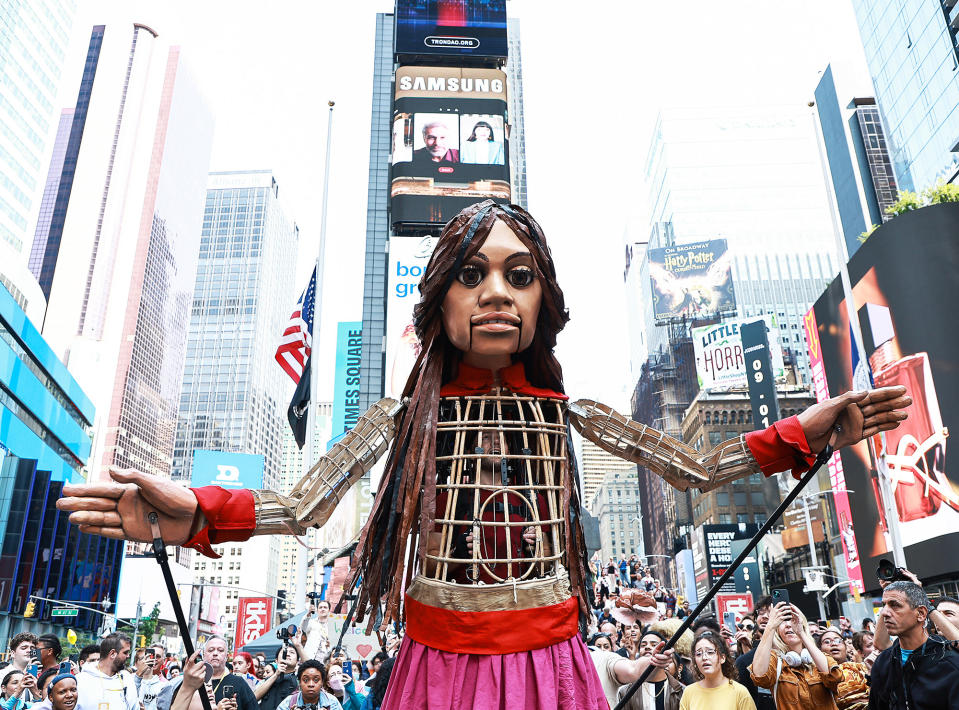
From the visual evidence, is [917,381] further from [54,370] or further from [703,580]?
[54,370]

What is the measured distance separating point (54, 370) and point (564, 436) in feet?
135

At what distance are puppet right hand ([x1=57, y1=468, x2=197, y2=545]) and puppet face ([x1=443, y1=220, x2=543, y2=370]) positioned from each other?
112 cm

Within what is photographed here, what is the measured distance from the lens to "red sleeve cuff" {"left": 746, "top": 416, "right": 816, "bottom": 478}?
2.67 metres

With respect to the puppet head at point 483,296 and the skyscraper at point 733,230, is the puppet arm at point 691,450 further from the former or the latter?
the skyscraper at point 733,230

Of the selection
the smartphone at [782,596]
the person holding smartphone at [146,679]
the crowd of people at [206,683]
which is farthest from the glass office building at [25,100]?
the smartphone at [782,596]

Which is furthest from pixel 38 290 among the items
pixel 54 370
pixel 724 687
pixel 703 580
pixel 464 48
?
pixel 724 687

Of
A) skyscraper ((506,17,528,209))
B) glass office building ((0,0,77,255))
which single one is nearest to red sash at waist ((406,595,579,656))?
glass office building ((0,0,77,255))

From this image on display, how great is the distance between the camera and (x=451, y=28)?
1523 inches

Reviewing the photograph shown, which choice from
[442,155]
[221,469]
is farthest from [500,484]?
[221,469]

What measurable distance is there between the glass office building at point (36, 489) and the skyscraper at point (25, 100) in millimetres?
21466

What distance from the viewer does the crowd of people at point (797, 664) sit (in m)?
3.85

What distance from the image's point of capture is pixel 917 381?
19.1 metres

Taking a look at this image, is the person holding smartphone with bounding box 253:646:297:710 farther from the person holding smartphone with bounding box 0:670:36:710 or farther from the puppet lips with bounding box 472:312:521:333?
the puppet lips with bounding box 472:312:521:333

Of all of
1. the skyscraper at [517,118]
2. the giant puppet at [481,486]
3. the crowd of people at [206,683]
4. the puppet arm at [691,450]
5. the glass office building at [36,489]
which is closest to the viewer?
the giant puppet at [481,486]
